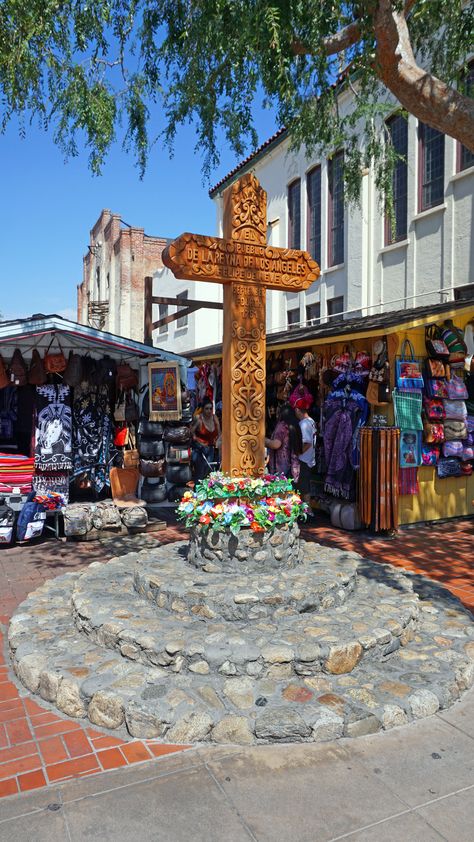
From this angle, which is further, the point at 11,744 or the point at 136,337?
the point at 136,337

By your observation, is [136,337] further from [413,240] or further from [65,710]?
[65,710]

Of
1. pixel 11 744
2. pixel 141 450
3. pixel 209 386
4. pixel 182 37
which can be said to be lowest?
pixel 11 744

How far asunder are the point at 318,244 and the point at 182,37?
10668mm

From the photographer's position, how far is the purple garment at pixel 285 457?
31.8 ft

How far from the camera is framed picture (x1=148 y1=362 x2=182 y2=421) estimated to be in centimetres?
959

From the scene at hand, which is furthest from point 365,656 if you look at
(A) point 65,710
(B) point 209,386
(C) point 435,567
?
Answer: (B) point 209,386

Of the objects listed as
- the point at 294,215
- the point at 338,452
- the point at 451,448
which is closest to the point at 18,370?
the point at 338,452

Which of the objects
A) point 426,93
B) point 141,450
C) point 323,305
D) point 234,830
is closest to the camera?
point 234,830

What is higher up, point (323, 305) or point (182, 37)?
point (182, 37)

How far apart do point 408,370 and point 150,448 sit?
4.35 meters

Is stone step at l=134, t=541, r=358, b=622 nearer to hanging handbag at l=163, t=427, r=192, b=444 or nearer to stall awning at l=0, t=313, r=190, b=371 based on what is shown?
stall awning at l=0, t=313, r=190, b=371

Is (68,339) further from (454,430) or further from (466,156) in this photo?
(466,156)

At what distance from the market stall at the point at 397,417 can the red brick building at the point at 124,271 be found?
19.8 metres

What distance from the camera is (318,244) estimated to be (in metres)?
17.4
